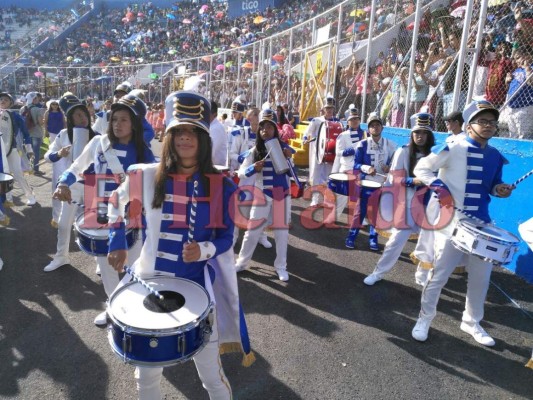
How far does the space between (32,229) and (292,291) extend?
4.79 meters

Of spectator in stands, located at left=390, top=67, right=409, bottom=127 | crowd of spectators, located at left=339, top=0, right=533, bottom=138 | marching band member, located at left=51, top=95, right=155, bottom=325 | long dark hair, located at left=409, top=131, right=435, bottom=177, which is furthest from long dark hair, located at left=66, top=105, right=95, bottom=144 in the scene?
spectator in stands, located at left=390, top=67, right=409, bottom=127

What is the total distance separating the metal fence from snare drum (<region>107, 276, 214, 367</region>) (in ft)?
5.43

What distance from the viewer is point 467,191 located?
379 centimetres

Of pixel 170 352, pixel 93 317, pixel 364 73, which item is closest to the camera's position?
pixel 170 352

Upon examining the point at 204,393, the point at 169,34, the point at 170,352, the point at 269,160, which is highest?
the point at 169,34

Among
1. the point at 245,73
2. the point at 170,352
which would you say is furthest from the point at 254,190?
the point at 245,73

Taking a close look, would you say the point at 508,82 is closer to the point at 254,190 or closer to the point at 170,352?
the point at 254,190

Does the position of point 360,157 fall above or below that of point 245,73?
below

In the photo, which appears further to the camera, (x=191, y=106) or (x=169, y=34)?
(x=169, y=34)

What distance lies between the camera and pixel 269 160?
5.15 meters

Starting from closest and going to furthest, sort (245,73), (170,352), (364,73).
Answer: (170,352), (364,73), (245,73)

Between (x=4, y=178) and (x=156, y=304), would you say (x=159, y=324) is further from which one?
(x=4, y=178)

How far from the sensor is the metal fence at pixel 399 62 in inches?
259

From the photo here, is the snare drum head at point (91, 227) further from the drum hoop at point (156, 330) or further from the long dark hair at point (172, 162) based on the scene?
the drum hoop at point (156, 330)
